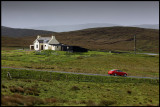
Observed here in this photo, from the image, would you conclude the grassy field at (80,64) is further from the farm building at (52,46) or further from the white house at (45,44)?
the white house at (45,44)

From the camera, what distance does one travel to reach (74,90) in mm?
33281

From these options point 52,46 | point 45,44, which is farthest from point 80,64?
point 45,44

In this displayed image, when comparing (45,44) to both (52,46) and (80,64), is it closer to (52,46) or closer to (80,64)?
(52,46)

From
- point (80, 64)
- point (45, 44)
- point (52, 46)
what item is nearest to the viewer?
point (80, 64)

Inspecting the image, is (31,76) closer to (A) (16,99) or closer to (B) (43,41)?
(A) (16,99)

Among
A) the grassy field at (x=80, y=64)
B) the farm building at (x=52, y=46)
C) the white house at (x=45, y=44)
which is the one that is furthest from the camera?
the white house at (x=45, y=44)

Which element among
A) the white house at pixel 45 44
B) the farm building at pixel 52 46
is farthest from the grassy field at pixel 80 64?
the white house at pixel 45 44

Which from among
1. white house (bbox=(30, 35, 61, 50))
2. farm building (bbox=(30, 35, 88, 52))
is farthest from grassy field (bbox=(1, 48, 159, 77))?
white house (bbox=(30, 35, 61, 50))

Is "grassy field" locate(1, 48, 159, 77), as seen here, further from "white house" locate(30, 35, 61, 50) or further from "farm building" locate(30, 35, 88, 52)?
"white house" locate(30, 35, 61, 50)

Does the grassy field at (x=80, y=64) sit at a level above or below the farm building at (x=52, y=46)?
below

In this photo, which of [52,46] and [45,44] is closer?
[52,46]

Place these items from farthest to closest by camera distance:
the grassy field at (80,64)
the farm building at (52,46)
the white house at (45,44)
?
the white house at (45,44) < the farm building at (52,46) < the grassy field at (80,64)

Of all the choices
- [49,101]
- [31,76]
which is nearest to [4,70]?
[31,76]

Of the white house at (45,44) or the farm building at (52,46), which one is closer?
the farm building at (52,46)
